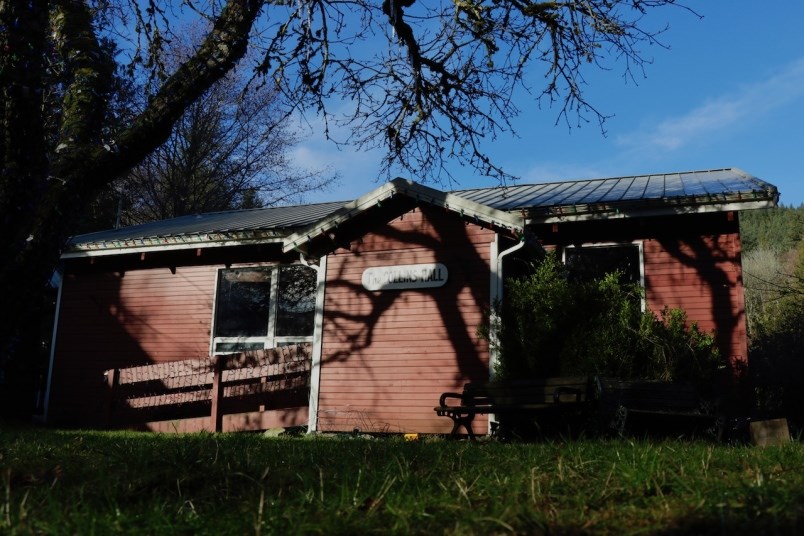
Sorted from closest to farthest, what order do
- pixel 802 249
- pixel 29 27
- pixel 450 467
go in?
pixel 450 467 < pixel 29 27 < pixel 802 249

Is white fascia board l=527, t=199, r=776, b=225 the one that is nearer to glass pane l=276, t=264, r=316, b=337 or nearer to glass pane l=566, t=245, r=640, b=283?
glass pane l=566, t=245, r=640, b=283

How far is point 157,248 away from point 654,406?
1026cm

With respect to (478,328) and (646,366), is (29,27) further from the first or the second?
(646,366)

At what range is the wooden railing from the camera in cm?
1218

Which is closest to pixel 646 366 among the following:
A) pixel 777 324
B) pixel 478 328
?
pixel 478 328

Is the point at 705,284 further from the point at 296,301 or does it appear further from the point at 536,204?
the point at 296,301

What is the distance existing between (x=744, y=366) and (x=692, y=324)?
1021 millimetres

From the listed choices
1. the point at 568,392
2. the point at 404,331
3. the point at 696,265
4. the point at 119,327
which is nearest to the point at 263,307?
the point at 119,327

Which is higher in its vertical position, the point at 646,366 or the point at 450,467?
the point at 646,366

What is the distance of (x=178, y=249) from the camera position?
14219 millimetres

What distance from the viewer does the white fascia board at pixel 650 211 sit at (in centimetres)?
1045

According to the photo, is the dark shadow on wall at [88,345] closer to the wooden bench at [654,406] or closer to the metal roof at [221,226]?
the metal roof at [221,226]

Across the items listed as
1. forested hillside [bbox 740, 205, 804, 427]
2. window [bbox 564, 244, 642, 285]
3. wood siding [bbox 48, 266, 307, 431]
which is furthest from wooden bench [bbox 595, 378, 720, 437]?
wood siding [bbox 48, 266, 307, 431]

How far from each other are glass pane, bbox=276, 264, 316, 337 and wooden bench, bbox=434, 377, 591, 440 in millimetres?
4429
